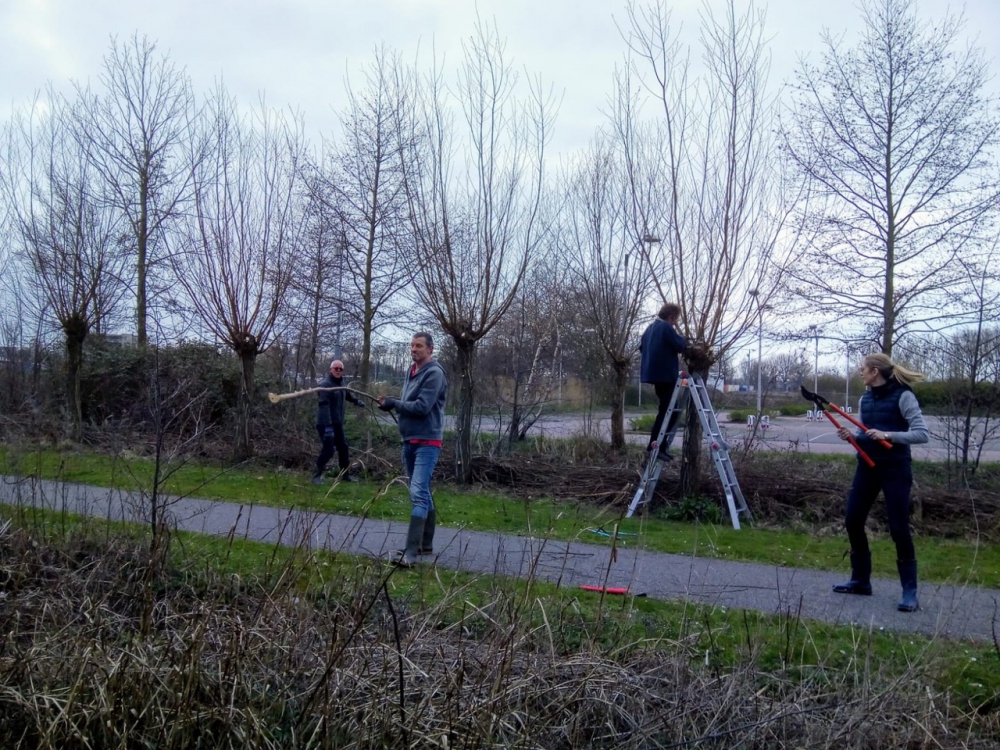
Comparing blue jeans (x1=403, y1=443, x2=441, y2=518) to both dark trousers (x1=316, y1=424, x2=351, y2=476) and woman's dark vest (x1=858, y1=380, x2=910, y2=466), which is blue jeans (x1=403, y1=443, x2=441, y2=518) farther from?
dark trousers (x1=316, y1=424, x2=351, y2=476)

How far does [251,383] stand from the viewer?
14734 millimetres

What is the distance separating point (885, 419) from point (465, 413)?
6941 millimetres

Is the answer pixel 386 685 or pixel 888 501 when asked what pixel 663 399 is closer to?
pixel 888 501

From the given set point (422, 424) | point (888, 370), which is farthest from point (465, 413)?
point (888, 370)

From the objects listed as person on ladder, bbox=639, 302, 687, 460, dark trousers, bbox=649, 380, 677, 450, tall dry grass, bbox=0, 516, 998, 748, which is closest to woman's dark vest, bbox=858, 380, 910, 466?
tall dry grass, bbox=0, 516, 998, 748

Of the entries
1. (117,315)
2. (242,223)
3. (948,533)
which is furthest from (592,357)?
(117,315)

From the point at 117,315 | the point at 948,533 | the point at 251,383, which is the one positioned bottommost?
the point at 948,533

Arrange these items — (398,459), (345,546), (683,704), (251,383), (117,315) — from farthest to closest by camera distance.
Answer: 1. (117,315)
2. (251,383)
3. (398,459)
4. (345,546)
5. (683,704)

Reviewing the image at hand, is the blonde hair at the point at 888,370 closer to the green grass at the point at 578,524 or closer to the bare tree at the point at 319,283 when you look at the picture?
the green grass at the point at 578,524

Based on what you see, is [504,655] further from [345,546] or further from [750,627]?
[750,627]

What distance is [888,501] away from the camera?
6121mm

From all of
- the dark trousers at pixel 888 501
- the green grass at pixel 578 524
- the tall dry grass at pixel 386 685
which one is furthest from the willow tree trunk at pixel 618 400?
the tall dry grass at pixel 386 685

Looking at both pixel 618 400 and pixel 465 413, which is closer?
pixel 465 413

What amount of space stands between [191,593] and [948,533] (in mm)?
8152
